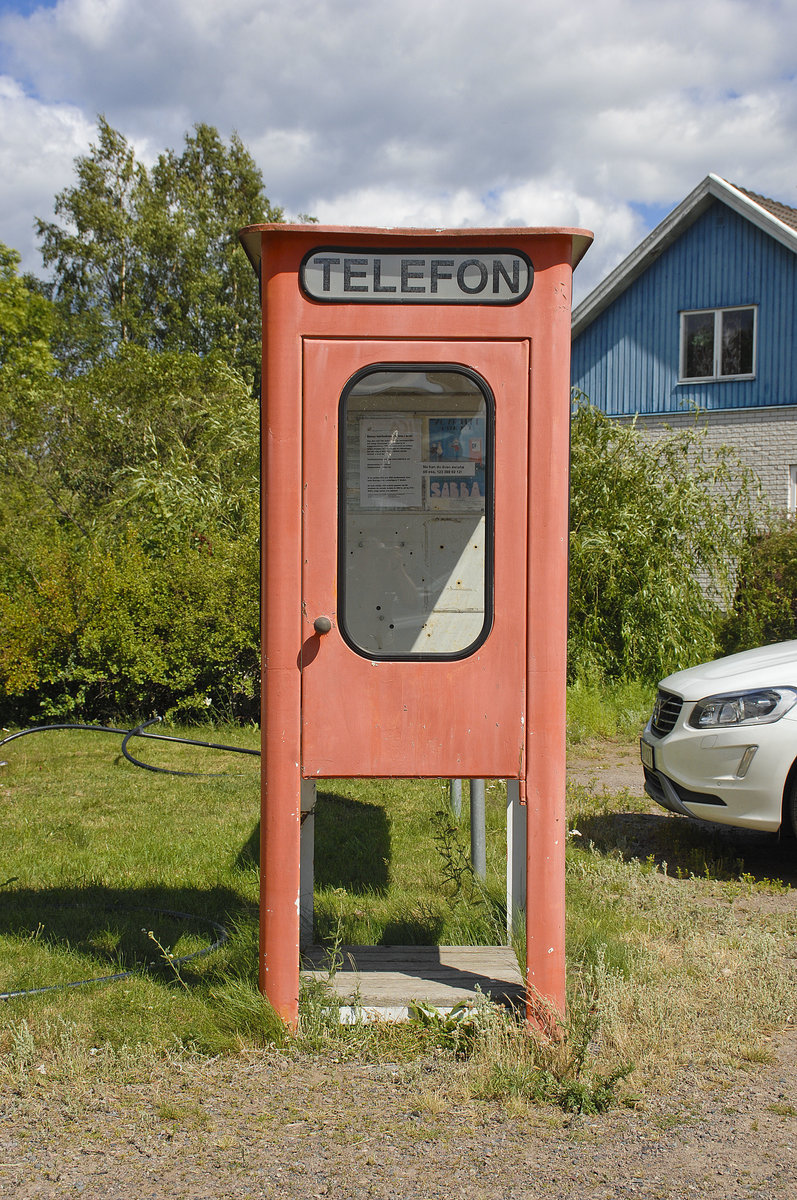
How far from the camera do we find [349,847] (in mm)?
6133

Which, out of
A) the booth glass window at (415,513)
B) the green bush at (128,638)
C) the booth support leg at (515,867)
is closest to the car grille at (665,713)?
the booth support leg at (515,867)

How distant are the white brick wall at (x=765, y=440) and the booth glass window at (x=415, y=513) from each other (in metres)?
15.0

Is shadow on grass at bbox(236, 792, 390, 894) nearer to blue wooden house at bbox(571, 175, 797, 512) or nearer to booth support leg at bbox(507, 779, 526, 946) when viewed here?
booth support leg at bbox(507, 779, 526, 946)

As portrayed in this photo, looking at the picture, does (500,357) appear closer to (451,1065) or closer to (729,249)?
(451,1065)

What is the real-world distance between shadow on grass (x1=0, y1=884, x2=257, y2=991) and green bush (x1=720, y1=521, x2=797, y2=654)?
9.75 meters

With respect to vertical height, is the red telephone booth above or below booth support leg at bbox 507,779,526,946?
above

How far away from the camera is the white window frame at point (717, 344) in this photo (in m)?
18.8

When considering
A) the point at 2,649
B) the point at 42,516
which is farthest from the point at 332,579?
the point at 42,516

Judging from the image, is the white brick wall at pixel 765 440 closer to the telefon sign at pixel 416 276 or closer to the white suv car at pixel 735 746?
the white suv car at pixel 735 746

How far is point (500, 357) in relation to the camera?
140 inches

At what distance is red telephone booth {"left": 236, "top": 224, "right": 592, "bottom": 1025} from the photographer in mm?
3535

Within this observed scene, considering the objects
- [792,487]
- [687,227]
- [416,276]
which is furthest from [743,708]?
[687,227]

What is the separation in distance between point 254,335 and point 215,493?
28.1 metres

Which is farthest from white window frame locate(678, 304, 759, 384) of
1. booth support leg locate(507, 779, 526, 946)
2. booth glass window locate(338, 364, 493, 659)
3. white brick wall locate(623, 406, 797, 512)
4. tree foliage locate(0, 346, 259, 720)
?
booth glass window locate(338, 364, 493, 659)
